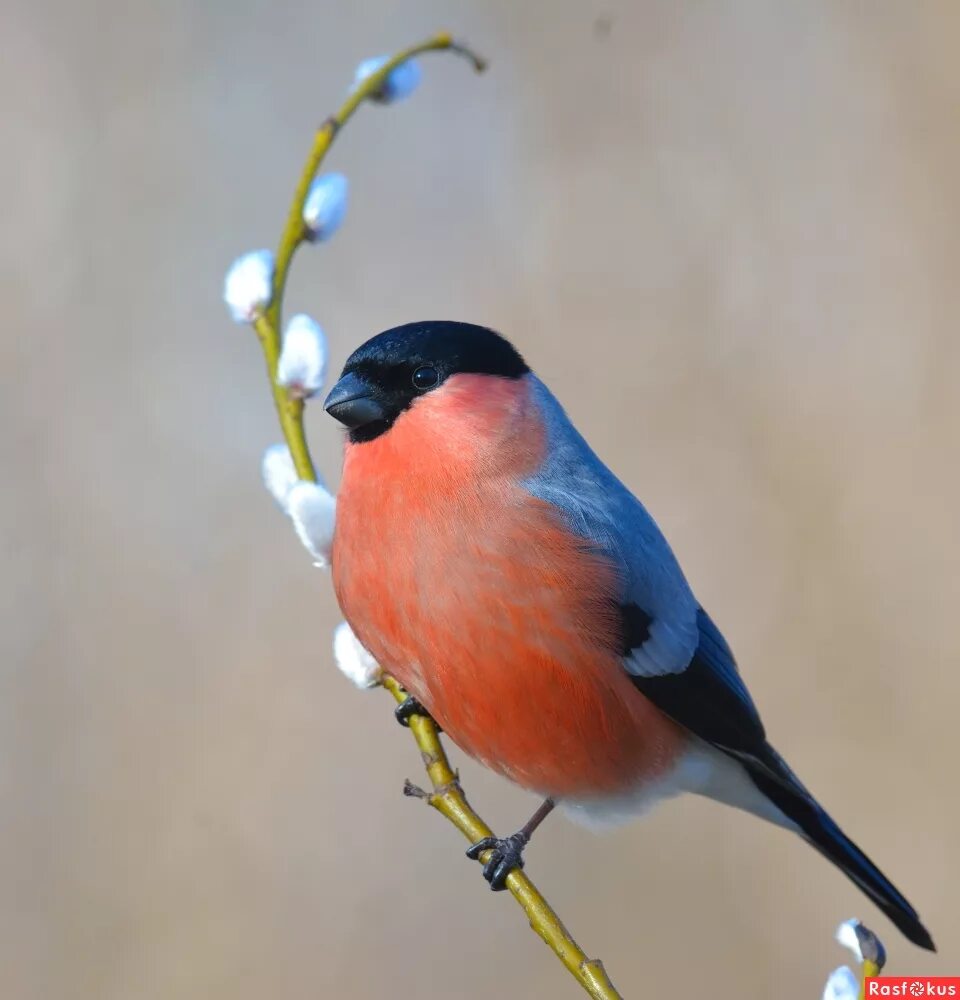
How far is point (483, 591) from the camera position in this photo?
179 centimetres

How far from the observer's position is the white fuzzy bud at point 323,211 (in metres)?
1.57

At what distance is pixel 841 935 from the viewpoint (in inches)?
49.1

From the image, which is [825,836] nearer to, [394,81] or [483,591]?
[483,591]

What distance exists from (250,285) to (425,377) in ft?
1.10

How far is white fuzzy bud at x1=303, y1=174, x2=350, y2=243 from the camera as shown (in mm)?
1572

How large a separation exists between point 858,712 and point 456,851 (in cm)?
107

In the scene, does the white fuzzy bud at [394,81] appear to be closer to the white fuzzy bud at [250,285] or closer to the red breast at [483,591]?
the white fuzzy bud at [250,285]

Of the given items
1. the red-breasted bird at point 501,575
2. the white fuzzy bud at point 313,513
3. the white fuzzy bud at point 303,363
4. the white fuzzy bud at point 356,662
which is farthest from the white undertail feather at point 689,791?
the white fuzzy bud at point 303,363

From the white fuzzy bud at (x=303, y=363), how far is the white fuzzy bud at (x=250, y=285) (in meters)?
0.06

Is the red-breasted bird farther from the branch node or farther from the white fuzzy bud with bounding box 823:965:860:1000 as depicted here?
the white fuzzy bud with bounding box 823:965:860:1000

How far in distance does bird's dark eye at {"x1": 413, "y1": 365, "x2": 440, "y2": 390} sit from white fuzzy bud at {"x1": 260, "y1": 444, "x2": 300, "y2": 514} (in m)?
0.26

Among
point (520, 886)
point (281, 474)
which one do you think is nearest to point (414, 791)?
point (520, 886)

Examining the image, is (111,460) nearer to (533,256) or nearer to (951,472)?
(533,256)

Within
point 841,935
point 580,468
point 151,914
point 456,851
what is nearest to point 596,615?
point 580,468
